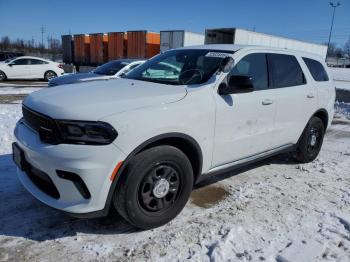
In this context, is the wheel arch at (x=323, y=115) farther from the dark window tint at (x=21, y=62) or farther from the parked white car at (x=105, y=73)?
the dark window tint at (x=21, y=62)

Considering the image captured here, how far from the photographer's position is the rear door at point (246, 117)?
145 inches

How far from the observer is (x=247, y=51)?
4.12 meters

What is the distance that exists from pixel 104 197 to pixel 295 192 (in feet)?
8.72

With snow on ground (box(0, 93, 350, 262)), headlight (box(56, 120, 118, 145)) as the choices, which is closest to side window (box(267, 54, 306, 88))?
snow on ground (box(0, 93, 350, 262))

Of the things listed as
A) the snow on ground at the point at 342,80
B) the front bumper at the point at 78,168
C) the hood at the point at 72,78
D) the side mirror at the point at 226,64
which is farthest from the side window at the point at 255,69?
the snow on ground at the point at 342,80

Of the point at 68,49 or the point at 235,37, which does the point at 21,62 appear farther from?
the point at 68,49

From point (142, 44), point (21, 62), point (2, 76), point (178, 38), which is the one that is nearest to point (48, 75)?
point (21, 62)

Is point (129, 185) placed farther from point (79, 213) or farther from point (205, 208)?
point (205, 208)

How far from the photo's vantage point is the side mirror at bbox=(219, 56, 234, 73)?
147 inches

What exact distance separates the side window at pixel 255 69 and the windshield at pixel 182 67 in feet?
0.73

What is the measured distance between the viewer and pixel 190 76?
3857mm

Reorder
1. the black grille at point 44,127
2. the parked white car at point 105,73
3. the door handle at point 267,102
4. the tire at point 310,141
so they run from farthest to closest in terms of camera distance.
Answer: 1. the parked white car at point 105,73
2. the tire at point 310,141
3. the door handle at point 267,102
4. the black grille at point 44,127

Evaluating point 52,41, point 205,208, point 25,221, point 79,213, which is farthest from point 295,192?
point 52,41

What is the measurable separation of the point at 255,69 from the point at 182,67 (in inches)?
36.2
